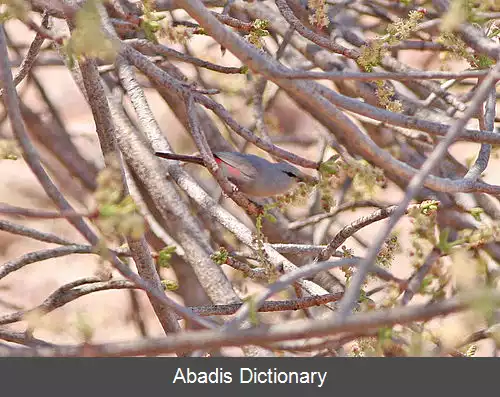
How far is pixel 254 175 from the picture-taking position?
350 cm

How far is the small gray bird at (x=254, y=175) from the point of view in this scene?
138 inches

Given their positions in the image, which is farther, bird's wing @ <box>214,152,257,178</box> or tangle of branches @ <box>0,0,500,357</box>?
bird's wing @ <box>214,152,257,178</box>

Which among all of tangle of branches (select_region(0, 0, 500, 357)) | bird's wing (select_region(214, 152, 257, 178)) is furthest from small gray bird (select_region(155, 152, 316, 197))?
tangle of branches (select_region(0, 0, 500, 357))

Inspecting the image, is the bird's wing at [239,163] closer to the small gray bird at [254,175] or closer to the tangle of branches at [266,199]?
the small gray bird at [254,175]

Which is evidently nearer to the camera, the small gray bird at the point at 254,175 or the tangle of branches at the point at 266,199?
the tangle of branches at the point at 266,199

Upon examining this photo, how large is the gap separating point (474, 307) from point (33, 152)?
1.04m

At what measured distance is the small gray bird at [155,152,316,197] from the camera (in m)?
3.49

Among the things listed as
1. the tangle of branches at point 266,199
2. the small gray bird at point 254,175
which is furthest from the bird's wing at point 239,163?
the tangle of branches at point 266,199

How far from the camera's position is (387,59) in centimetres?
398

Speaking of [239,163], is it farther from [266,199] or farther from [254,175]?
[266,199]

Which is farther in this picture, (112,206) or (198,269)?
(198,269)

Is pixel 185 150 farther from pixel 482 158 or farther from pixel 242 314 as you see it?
pixel 242 314

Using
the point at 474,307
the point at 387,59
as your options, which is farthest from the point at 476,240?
the point at 387,59

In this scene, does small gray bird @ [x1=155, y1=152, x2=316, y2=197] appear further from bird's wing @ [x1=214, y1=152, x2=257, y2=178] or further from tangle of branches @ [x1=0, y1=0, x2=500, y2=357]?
tangle of branches @ [x1=0, y1=0, x2=500, y2=357]
